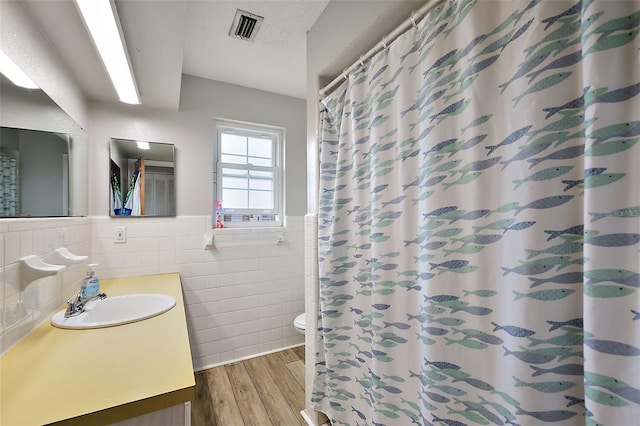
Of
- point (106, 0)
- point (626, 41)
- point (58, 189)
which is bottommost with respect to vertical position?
point (58, 189)

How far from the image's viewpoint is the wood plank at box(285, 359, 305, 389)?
6.87 ft

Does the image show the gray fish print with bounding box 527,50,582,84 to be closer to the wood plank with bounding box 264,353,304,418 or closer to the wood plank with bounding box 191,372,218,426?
the wood plank with bounding box 264,353,304,418

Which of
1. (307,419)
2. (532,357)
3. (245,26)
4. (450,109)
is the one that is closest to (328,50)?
(245,26)

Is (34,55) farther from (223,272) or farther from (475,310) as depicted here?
(475,310)

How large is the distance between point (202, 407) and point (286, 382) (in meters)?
0.61

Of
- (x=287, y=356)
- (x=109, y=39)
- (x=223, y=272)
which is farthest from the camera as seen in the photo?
(x=287, y=356)

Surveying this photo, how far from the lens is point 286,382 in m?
2.05

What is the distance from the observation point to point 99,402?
702 millimetres

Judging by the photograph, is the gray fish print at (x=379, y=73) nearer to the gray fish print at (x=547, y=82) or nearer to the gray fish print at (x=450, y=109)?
the gray fish print at (x=450, y=109)

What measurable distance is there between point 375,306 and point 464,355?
383 mm

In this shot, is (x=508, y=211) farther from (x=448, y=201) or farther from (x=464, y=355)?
(x=464, y=355)

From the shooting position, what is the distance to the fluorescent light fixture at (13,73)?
0.88m

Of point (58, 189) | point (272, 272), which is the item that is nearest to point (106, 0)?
point (58, 189)

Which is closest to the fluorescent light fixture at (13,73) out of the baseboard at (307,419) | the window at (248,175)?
the window at (248,175)
